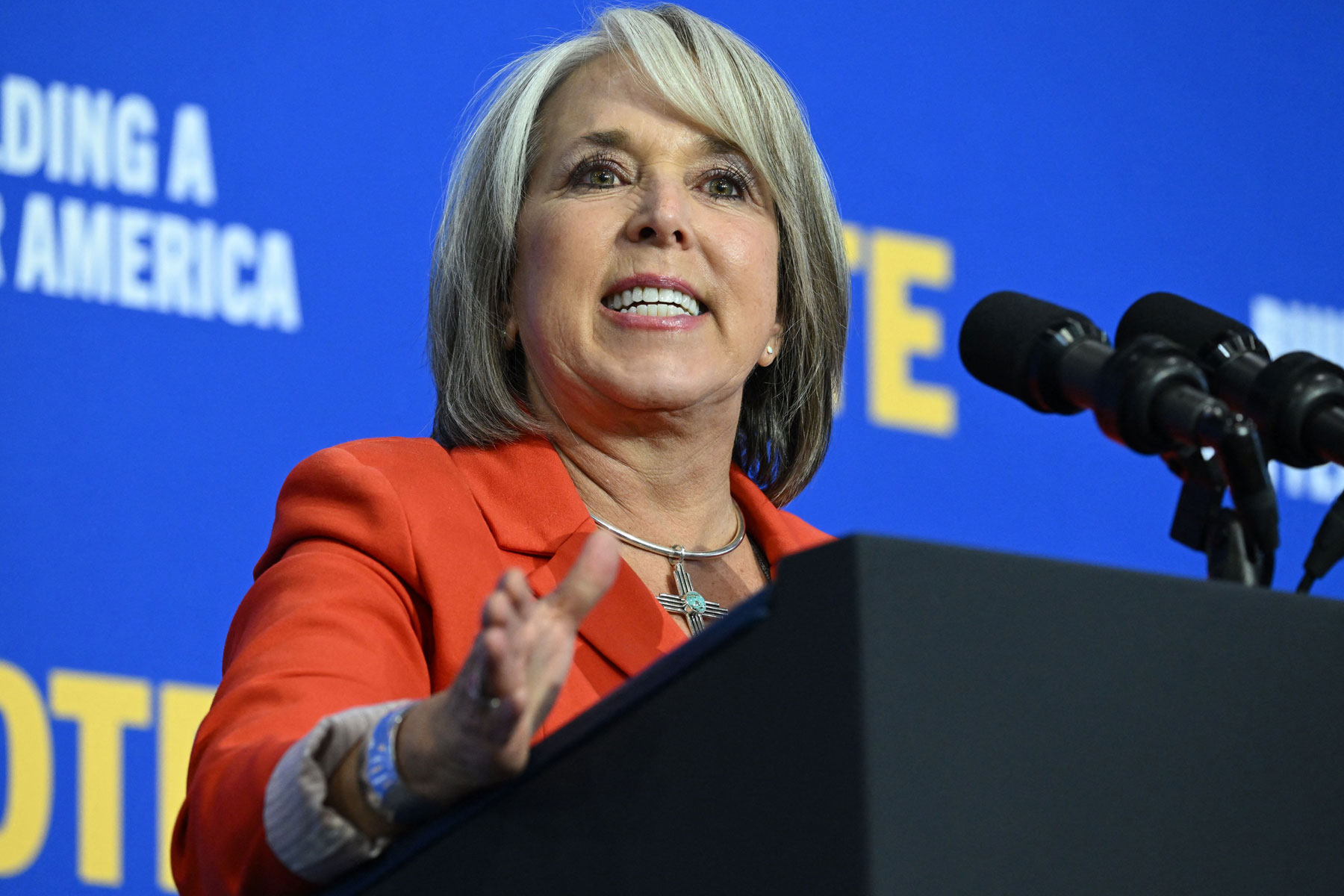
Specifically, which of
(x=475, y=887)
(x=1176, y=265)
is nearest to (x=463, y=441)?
(x=475, y=887)

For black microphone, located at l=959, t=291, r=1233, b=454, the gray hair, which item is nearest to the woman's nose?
the gray hair

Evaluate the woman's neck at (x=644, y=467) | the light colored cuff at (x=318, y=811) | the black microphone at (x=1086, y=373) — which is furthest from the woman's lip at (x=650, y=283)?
the light colored cuff at (x=318, y=811)

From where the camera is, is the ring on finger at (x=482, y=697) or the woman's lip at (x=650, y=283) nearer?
the ring on finger at (x=482, y=697)

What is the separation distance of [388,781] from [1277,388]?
0.67 m

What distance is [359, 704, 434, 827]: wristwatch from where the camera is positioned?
1.03 m

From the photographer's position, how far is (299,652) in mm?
1347

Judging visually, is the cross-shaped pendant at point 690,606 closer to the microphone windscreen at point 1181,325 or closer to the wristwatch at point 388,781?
the microphone windscreen at point 1181,325

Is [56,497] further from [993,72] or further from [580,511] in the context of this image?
[993,72]

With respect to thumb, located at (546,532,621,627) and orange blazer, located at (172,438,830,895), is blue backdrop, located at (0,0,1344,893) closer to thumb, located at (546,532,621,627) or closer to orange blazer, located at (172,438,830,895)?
orange blazer, located at (172,438,830,895)

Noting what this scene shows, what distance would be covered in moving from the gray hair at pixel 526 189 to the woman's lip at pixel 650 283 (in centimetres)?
19

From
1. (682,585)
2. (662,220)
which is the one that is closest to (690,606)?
(682,585)

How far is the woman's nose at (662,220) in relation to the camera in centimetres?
192

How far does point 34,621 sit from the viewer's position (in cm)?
233

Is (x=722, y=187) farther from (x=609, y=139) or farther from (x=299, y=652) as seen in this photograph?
(x=299, y=652)
